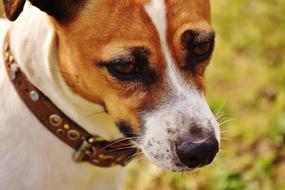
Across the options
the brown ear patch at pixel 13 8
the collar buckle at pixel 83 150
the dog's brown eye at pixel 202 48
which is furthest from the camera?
the collar buckle at pixel 83 150

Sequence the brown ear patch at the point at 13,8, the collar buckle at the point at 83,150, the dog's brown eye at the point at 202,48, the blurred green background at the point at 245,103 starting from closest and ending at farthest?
the brown ear patch at the point at 13,8 < the dog's brown eye at the point at 202,48 < the collar buckle at the point at 83,150 < the blurred green background at the point at 245,103

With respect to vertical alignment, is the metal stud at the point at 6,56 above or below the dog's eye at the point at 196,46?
above

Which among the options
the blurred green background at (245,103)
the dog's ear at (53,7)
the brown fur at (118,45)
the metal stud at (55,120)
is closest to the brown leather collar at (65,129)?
the metal stud at (55,120)

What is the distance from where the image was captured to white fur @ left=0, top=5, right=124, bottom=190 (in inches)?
97.3

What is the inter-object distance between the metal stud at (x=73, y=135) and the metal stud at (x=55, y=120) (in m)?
0.05

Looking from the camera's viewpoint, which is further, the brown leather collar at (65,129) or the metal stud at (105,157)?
the metal stud at (105,157)

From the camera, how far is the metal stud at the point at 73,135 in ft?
8.34

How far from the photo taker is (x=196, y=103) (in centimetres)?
238

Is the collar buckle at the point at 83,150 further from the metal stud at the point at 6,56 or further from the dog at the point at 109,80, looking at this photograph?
the metal stud at the point at 6,56

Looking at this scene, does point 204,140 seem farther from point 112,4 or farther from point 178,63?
point 112,4

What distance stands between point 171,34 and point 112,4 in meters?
0.22

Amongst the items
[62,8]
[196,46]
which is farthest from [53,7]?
[196,46]

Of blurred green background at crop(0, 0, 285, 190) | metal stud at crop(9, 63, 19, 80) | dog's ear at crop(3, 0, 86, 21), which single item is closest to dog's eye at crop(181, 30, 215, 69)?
dog's ear at crop(3, 0, 86, 21)

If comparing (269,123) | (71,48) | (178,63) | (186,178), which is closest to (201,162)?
(178,63)
